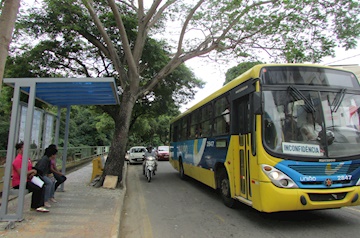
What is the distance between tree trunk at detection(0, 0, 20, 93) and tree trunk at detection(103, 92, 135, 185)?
20.4 ft

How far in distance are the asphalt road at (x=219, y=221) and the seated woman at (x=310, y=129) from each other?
5.66 feet

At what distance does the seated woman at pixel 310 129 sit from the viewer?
507cm

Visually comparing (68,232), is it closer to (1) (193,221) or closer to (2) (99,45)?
(1) (193,221)

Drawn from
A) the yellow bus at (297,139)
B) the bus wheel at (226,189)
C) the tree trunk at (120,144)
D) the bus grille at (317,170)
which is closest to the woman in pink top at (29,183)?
the tree trunk at (120,144)

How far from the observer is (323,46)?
10516mm

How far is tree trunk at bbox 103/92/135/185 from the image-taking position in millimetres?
9647

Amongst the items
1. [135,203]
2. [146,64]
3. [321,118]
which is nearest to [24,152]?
[135,203]

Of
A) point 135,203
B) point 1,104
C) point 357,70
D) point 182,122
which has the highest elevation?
point 357,70

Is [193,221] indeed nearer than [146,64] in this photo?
Yes

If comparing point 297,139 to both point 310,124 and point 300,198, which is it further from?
point 300,198

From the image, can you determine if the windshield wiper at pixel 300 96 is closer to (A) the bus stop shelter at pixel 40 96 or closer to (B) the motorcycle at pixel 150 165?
(A) the bus stop shelter at pixel 40 96

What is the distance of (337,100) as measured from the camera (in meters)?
5.34

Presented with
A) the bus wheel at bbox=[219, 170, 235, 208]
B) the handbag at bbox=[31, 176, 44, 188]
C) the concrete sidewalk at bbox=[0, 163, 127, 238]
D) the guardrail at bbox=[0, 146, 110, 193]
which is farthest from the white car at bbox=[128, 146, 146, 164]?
the handbag at bbox=[31, 176, 44, 188]

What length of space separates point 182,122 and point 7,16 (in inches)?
358
